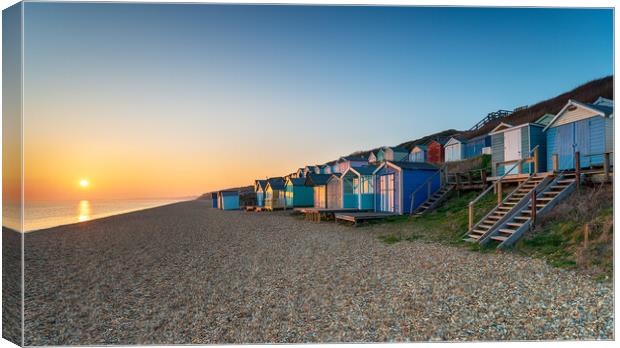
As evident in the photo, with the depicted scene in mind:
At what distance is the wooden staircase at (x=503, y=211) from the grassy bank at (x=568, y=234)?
0.49 metres

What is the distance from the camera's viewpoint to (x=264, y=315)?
572cm

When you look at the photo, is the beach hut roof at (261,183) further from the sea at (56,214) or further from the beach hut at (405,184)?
the beach hut at (405,184)

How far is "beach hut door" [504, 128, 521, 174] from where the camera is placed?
58.2 feet

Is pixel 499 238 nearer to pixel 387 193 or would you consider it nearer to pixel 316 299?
pixel 316 299

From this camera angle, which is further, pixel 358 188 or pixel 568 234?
pixel 358 188

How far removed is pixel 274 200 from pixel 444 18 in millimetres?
31525

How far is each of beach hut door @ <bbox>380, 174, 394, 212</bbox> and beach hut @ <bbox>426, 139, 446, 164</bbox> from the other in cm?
2201

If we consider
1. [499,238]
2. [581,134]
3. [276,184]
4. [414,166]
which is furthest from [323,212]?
[276,184]

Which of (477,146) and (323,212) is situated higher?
(477,146)

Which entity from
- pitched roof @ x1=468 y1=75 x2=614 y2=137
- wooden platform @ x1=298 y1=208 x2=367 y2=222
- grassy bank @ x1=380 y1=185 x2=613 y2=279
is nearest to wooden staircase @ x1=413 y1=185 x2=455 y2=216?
grassy bank @ x1=380 y1=185 x2=613 y2=279

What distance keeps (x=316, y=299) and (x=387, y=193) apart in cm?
1594

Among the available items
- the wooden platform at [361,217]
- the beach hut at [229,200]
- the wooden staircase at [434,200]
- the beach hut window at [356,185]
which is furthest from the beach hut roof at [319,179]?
the beach hut at [229,200]

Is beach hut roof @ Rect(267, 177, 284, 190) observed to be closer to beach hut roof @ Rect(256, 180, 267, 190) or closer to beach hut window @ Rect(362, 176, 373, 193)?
beach hut roof @ Rect(256, 180, 267, 190)

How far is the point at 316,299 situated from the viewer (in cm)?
635
